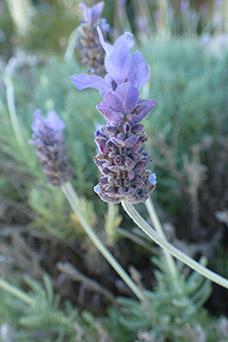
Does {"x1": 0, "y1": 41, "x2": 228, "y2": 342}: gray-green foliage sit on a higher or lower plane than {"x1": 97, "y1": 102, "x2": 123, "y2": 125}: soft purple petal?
lower

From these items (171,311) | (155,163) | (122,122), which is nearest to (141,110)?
(122,122)

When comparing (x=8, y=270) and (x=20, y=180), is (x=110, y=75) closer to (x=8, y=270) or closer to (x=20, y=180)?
(x=8, y=270)

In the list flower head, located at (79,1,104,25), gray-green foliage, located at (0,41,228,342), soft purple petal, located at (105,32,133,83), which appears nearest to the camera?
soft purple petal, located at (105,32,133,83)

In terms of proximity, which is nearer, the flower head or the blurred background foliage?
the flower head

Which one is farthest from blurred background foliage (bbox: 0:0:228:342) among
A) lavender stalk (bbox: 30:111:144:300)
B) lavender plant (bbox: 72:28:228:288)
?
lavender plant (bbox: 72:28:228:288)

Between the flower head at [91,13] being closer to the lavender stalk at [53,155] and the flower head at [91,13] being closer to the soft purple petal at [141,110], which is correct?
the lavender stalk at [53,155]

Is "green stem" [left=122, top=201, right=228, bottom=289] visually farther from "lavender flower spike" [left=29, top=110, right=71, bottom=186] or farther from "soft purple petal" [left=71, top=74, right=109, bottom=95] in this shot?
"lavender flower spike" [left=29, top=110, right=71, bottom=186]

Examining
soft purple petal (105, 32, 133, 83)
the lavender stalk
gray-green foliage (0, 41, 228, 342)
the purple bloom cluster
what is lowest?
gray-green foliage (0, 41, 228, 342)

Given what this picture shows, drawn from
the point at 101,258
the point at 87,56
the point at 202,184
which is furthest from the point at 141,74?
the point at 202,184

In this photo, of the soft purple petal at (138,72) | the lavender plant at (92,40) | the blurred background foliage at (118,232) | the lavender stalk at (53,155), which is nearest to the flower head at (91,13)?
the lavender plant at (92,40)
